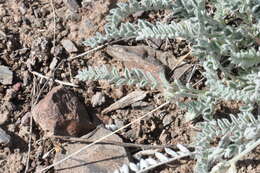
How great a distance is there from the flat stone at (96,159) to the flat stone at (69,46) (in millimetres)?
448

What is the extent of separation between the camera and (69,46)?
2186 millimetres

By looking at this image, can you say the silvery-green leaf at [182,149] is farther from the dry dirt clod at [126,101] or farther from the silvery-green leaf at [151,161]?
the dry dirt clod at [126,101]

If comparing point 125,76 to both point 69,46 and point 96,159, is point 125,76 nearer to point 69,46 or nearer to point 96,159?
point 96,159

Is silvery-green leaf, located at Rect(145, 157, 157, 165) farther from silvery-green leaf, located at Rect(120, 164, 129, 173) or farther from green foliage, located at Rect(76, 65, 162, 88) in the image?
green foliage, located at Rect(76, 65, 162, 88)

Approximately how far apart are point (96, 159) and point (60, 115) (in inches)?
8.9

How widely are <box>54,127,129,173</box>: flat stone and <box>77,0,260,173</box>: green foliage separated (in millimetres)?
283

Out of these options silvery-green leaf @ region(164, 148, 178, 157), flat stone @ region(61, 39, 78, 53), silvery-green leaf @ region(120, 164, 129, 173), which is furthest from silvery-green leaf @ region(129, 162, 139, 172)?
flat stone @ region(61, 39, 78, 53)

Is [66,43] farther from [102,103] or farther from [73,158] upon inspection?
[73,158]

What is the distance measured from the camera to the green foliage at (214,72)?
65.3 inches

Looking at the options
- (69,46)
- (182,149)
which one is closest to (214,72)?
(182,149)

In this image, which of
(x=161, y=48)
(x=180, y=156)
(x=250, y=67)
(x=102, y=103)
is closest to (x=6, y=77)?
(x=102, y=103)

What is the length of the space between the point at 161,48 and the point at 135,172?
22.6 inches

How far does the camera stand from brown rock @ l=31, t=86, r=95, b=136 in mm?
1964

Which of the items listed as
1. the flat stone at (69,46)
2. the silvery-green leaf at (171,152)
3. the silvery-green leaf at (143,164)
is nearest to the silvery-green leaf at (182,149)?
the silvery-green leaf at (171,152)
